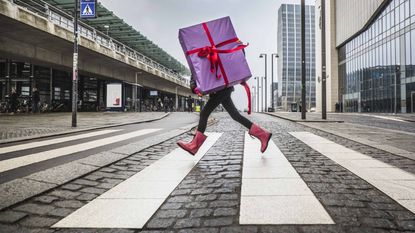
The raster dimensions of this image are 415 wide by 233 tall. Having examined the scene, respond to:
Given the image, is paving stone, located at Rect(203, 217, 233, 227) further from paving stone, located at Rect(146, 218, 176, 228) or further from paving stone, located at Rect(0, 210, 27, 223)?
paving stone, located at Rect(0, 210, 27, 223)

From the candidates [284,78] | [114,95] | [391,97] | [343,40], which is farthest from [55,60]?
[284,78]

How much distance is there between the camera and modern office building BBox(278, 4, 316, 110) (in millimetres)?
94375

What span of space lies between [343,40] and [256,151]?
46024mm

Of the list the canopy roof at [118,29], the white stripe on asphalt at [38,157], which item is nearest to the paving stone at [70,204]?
the white stripe on asphalt at [38,157]

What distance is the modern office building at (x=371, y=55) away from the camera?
94.4ft

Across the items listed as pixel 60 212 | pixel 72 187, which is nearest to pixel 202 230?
pixel 60 212

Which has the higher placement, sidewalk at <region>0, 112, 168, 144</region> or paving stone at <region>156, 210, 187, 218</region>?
sidewalk at <region>0, 112, 168, 144</region>

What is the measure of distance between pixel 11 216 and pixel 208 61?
275cm

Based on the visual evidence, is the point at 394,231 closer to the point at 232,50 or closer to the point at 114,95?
the point at 232,50

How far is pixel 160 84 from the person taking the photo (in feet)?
158

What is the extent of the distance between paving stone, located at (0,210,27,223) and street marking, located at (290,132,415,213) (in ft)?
8.90

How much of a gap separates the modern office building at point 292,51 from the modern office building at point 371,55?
42159mm

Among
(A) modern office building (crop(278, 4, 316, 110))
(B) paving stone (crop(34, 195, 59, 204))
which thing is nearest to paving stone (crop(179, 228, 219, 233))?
(B) paving stone (crop(34, 195, 59, 204))

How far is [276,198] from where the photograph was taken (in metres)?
2.58
